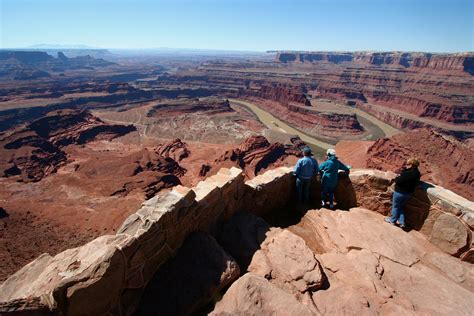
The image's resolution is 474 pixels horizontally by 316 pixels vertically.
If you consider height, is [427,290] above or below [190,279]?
below

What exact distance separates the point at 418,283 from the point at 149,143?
145 feet

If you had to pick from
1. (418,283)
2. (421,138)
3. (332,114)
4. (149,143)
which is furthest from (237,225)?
(332,114)

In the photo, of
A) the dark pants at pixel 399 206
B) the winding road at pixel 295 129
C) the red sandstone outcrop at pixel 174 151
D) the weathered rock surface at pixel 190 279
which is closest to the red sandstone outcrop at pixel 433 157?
the winding road at pixel 295 129

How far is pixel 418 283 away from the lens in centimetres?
439

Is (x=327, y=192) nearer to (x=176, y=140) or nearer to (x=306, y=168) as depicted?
(x=306, y=168)

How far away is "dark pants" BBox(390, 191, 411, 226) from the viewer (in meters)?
5.84

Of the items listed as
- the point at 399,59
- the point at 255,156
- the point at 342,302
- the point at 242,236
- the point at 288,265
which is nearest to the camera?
the point at 342,302

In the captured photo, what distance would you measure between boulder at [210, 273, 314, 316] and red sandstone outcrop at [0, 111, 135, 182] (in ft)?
106

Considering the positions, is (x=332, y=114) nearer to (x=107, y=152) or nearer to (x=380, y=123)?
(x=380, y=123)

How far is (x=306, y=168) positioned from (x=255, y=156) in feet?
89.7

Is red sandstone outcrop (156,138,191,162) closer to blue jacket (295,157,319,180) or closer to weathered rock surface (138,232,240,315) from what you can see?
blue jacket (295,157,319,180)

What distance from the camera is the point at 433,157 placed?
27766 millimetres

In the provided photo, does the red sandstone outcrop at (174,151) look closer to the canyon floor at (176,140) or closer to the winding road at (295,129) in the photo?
the canyon floor at (176,140)

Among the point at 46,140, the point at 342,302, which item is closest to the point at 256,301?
the point at 342,302
